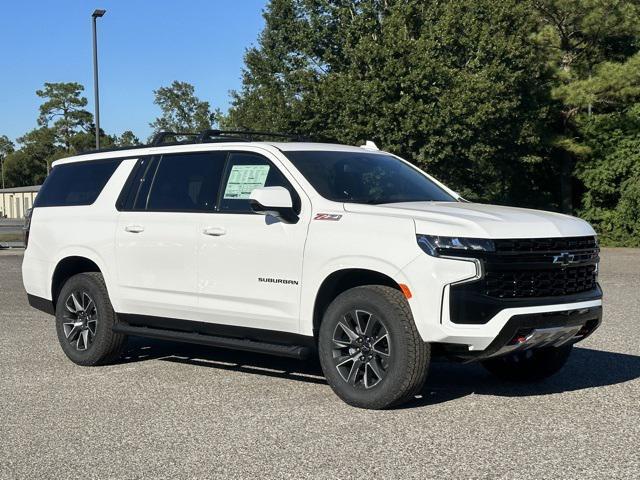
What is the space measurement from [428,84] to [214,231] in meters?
20.0

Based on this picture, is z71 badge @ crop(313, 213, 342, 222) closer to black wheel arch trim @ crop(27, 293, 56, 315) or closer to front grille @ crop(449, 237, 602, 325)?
front grille @ crop(449, 237, 602, 325)

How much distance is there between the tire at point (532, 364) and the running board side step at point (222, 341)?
1744mm

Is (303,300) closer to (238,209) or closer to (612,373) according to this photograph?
(238,209)

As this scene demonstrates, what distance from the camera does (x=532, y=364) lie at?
22.5 feet

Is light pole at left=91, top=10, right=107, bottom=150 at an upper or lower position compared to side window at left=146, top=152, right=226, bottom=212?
upper

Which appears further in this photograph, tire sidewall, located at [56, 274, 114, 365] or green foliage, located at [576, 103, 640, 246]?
green foliage, located at [576, 103, 640, 246]

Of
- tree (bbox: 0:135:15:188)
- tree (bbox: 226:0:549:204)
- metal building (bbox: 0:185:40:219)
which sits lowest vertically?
metal building (bbox: 0:185:40:219)

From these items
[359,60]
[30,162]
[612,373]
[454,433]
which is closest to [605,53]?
[359,60]

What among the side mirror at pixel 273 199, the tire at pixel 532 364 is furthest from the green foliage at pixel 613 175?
the side mirror at pixel 273 199

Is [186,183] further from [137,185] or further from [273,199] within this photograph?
[273,199]

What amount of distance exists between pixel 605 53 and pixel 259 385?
28.5m

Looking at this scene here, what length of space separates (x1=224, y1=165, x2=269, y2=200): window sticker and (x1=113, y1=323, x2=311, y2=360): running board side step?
1.14 meters

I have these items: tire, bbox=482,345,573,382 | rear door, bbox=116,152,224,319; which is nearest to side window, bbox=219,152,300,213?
rear door, bbox=116,152,224,319

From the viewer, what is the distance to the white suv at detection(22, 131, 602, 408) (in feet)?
18.0
